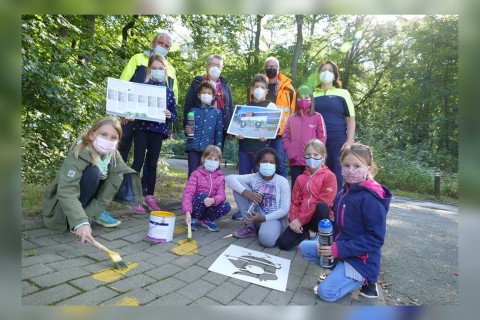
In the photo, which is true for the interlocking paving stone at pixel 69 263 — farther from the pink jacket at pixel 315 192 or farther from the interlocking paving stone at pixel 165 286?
the pink jacket at pixel 315 192

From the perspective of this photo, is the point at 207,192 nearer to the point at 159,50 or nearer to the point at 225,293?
the point at 225,293

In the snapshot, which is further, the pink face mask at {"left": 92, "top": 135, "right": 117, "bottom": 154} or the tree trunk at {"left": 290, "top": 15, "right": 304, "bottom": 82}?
the tree trunk at {"left": 290, "top": 15, "right": 304, "bottom": 82}

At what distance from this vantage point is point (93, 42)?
4.90m

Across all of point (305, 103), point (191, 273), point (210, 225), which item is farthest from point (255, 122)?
point (191, 273)

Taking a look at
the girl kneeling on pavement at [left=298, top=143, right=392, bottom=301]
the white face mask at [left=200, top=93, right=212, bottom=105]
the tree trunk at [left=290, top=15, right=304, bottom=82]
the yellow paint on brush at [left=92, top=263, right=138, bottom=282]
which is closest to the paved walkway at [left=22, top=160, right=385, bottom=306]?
the yellow paint on brush at [left=92, top=263, right=138, bottom=282]

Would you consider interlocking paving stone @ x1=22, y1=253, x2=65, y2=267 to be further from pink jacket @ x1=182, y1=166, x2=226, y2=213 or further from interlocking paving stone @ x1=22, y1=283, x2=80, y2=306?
pink jacket @ x1=182, y1=166, x2=226, y2=213

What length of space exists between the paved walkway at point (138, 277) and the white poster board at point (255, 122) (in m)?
1.38

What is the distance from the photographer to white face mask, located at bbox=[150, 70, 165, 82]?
3.47 meters

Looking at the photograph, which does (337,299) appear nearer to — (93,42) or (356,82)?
(93,42)

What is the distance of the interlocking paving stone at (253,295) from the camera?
202cm

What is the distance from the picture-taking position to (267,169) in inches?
129

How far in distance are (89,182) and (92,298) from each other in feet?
4.00

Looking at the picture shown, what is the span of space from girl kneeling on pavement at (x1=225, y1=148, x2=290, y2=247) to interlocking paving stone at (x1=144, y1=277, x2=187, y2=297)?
44.4 inches

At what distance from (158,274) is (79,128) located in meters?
2.81
